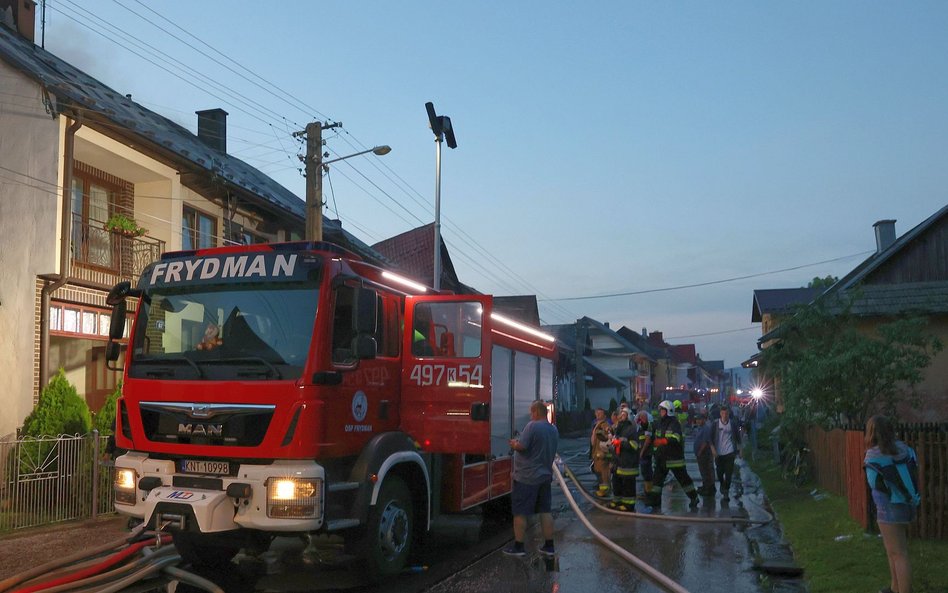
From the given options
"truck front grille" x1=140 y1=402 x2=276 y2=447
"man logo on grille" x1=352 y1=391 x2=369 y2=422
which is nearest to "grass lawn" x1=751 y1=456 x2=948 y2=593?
"man logo on grille" x1=352 y1=391 x2=369 y2=422

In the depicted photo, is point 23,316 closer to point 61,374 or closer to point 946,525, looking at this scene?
point 61,374

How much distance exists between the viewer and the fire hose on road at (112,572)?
6.02 metres

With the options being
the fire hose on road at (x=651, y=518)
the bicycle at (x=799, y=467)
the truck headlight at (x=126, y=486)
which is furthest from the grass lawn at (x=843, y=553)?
the truck headlight at (x=126, y=486)

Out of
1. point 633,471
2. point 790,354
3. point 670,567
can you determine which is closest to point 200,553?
point 670,567

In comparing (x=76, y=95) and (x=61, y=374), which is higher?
(x=76, y=95)

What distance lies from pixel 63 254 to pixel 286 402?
8755 millimetres

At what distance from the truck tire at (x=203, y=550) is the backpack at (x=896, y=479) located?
5082 millimetres

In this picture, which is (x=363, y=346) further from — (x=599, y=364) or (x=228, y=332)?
(x=599, y=364)

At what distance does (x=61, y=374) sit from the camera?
1314 cm

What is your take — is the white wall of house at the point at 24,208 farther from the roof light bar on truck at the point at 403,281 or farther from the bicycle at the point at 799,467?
the bicycle at the point at 799,467

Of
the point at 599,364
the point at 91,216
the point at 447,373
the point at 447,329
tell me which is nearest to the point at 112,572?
the point at 447,373

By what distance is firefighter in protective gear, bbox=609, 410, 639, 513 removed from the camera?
11.8m

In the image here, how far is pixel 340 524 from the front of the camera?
21.5ft

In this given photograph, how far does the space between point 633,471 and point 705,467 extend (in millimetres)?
2117
